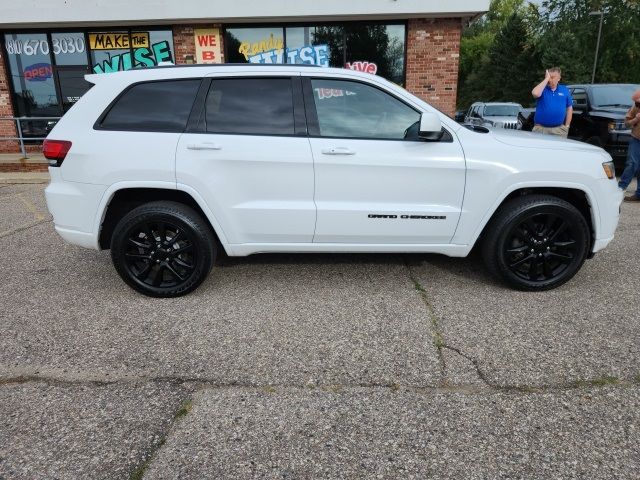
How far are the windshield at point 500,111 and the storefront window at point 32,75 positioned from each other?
14.6 meters

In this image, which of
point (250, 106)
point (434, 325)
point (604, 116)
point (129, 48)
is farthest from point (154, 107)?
point (129, 48)

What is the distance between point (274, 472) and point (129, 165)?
251 cm

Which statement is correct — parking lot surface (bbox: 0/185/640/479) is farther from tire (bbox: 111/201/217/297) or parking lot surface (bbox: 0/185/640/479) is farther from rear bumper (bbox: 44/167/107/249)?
rear bumper (bbox: 44/167/107/249)

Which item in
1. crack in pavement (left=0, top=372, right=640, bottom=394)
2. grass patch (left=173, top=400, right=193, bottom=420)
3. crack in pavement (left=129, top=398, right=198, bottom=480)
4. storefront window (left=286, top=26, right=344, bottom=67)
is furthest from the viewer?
storefront window (left=286, top=26, right=344, bottom=67)

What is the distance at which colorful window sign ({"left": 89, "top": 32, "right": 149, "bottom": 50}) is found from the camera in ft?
41.1

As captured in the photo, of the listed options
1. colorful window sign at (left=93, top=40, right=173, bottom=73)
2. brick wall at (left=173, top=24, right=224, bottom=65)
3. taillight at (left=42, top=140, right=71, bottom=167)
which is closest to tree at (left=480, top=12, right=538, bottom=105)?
brick wall at (left=173, top=24, right=224, bottom=65)

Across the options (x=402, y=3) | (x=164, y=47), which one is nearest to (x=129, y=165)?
(x=402, y=3)

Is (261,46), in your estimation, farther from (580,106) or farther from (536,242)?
(536,242)

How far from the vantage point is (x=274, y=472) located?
2.06 metres

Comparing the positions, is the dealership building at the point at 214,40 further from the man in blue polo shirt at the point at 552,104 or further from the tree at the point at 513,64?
the tree at the point at 513,64

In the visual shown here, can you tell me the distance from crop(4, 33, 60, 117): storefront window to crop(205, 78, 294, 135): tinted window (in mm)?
11912

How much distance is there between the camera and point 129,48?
12.6 m

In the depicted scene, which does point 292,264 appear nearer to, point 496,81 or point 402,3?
point 402,3

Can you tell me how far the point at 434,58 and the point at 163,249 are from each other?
10115mm
